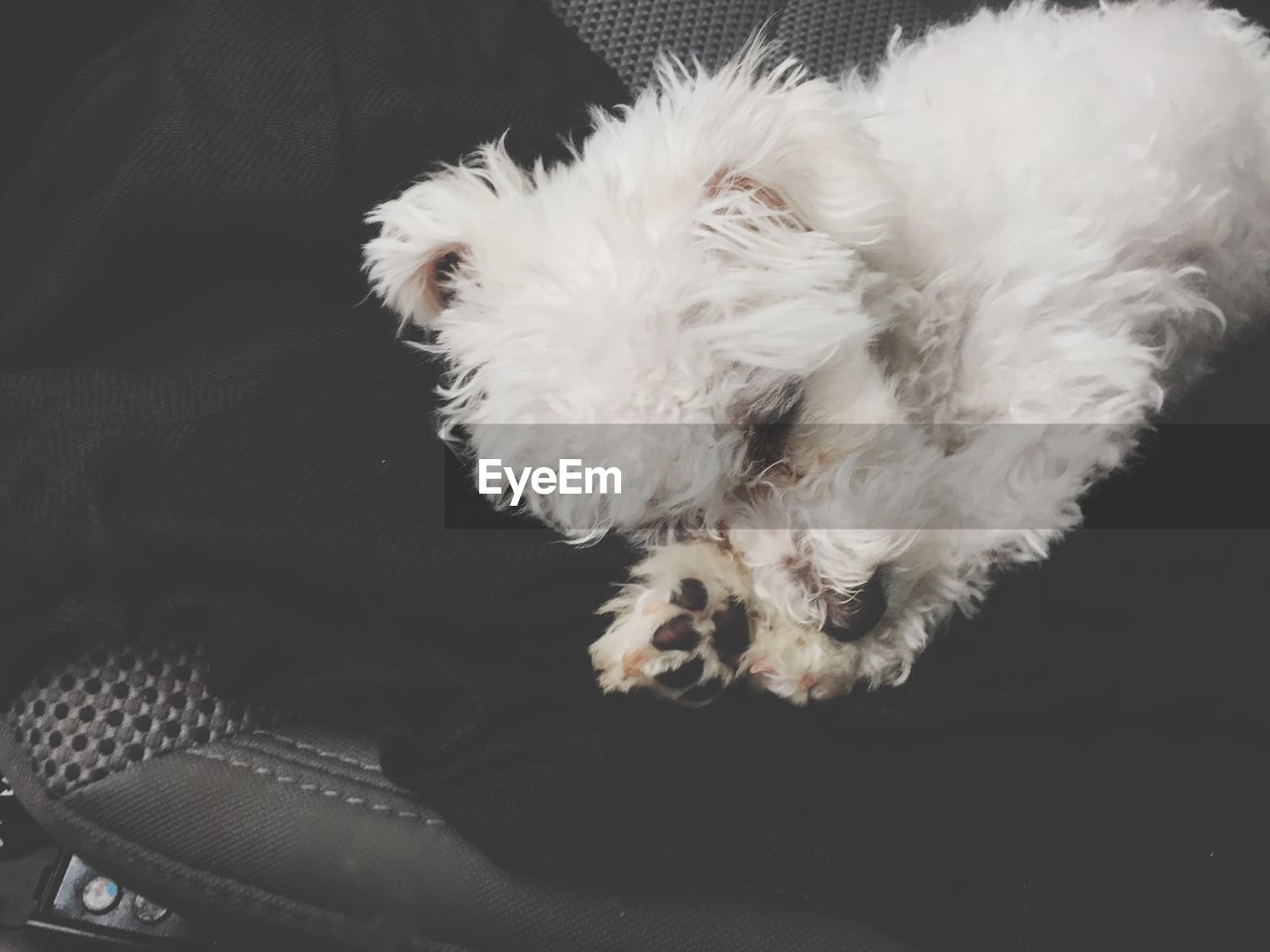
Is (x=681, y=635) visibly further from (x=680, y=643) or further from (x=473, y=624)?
(x=473, y=624)

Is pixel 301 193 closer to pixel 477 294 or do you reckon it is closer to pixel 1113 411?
pixel 477 294

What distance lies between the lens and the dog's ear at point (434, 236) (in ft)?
3.51

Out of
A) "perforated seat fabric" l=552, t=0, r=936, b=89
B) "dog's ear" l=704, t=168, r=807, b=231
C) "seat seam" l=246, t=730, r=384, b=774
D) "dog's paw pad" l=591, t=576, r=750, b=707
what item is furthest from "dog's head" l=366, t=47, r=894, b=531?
"perforated seat fabric" l=552, t=0, r=936, b=89

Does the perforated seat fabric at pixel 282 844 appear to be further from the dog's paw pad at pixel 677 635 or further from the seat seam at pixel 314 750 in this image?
the dog's paw pad at pixel 677 635

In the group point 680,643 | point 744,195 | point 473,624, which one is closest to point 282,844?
point 473,624

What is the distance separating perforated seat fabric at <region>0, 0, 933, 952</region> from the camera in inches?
38.2

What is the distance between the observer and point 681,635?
38.1 inches

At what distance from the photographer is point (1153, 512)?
3.90 ft

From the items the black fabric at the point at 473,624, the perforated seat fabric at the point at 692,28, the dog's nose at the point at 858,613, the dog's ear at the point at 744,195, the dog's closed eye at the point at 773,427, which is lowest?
the black fabric at the point at 473,624

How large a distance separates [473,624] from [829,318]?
1.74 ft

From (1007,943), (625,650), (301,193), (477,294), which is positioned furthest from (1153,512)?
(301,193)

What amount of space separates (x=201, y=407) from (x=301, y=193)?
1.08 feet

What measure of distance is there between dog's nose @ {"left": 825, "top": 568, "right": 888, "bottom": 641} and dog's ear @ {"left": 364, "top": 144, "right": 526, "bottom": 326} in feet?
1.88

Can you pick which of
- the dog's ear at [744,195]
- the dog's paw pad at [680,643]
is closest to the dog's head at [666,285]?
the dog's ear at [744,195]
